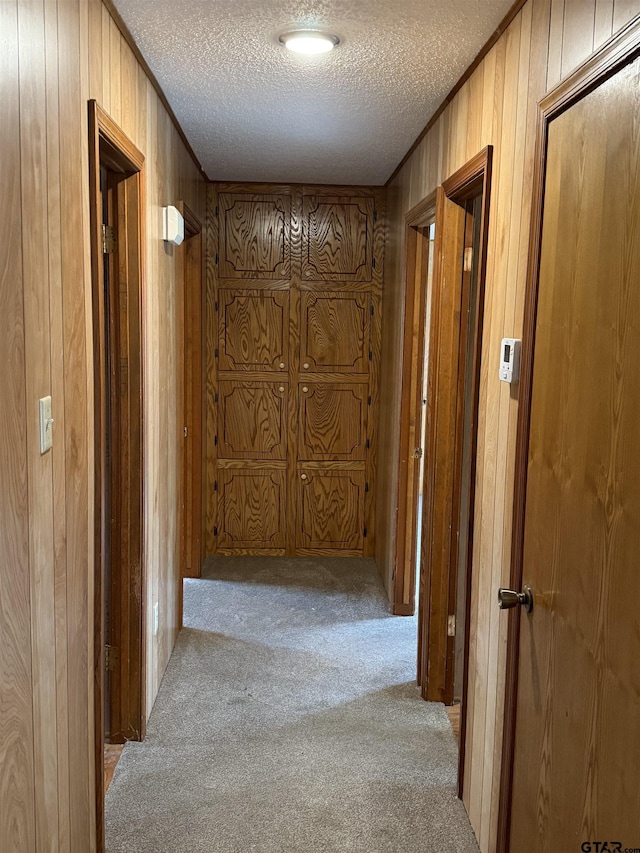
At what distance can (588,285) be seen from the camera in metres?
1.46

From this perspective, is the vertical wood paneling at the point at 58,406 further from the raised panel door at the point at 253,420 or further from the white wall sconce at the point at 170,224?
the raised panel door at the point at 253,420

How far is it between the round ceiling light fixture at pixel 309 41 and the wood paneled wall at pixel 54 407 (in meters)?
0.49

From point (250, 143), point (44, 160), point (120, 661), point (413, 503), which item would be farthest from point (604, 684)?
point (250, 143)

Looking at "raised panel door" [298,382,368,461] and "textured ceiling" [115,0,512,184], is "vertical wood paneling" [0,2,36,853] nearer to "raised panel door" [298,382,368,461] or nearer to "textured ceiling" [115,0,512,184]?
"textured ceiling" [115,0,512,184]

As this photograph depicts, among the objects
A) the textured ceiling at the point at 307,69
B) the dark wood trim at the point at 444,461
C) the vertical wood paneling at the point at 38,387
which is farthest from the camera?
the dark wood trim at the point at 444,461

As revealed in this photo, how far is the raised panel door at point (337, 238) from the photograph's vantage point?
4.76 m

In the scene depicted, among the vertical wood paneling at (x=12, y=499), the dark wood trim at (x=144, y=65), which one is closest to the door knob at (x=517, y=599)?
the vertical wood paneling at (x=12, y=499)

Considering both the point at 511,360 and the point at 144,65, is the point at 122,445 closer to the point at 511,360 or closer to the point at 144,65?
the point at 144,65

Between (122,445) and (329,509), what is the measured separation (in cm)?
248

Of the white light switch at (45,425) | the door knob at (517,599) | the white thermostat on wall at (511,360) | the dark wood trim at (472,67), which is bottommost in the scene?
the door knob at (517,599)

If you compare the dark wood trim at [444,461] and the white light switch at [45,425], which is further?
the dark wood trim at [444,461]

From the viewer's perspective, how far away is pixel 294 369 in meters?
4.86

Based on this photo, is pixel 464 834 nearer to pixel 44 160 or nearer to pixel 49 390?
pixel 49 390

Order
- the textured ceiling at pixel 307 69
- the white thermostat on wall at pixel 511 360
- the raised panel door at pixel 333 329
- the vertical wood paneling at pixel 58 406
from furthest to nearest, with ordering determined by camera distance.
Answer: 1. the raised panel door at pixel 333 329
2. the textured ceiling at pixel 307 69
3. the white thermostat on wall at pixel 511 360
4. the vertical wood paneling at pixel 58 406
